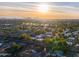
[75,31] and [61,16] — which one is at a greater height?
[61,16]

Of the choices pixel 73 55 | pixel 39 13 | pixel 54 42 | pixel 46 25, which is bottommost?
pixel 73 55

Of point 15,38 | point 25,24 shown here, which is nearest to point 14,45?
point 15,38

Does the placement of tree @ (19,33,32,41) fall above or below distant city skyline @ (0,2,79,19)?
below

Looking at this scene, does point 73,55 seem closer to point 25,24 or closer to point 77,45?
point 77,45

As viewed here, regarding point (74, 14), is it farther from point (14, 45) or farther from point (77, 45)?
point (14, 45)

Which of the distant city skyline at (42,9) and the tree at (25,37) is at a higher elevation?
the distant city skyline at (42,9)

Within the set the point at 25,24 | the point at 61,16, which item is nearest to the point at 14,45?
the point at 25,24

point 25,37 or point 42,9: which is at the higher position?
point 42,9
